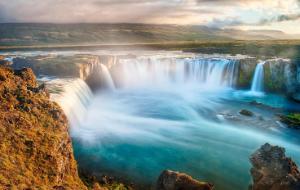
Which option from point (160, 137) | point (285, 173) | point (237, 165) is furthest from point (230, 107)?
point (285, 173)

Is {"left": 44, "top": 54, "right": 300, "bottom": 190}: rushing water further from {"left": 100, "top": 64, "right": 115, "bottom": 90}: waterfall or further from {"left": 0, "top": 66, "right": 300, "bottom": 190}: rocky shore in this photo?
{"left": 0, "top": 66, "right": 300, "bottom": 190}: rocky shore

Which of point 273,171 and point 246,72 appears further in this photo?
point 246,72

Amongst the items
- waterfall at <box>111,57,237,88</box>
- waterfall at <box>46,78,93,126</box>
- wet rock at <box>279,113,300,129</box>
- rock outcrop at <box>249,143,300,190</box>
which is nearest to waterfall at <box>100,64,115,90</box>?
waterfall at <box>111,57,237,88</box>

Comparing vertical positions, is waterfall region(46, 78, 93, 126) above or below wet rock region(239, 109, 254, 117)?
above

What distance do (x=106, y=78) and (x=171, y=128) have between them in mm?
17171

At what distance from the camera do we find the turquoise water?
18.2m

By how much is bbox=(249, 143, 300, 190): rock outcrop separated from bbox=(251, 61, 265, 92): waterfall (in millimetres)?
31205

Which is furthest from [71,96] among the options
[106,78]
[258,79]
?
[258,79]

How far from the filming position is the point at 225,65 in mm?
44969

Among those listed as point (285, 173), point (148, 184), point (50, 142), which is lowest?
point (148, 184)

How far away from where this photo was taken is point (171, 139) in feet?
75.8

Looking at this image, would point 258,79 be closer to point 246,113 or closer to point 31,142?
point 246,113

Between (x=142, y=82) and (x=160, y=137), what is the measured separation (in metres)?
22.6

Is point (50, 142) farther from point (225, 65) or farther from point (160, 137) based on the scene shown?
point (225, 65)
